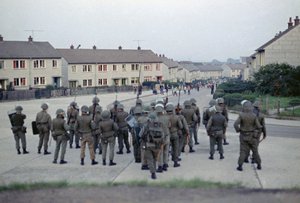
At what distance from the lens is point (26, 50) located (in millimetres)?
59500

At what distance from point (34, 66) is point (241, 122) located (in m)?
50.8

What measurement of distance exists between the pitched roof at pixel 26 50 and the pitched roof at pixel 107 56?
211 inches

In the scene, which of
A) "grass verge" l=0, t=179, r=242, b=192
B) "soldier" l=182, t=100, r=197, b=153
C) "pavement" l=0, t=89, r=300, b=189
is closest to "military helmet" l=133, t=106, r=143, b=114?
"pavement" l=0, t=89, r=300, b=189

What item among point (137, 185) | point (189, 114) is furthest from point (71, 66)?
point (137, 185)

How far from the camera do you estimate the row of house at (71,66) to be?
5666 centimetres

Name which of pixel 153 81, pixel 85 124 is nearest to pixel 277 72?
pixel 85 124

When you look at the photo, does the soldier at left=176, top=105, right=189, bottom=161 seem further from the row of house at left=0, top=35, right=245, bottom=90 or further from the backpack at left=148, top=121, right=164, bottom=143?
the row of house at left=0, top=35, right=245, bottom=90

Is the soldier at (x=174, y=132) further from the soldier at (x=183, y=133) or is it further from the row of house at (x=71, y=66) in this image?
the row of house at (x=71, y=66)

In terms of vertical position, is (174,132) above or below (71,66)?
below

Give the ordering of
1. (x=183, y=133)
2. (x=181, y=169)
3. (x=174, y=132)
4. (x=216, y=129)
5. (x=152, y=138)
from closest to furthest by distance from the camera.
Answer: (x=152, y=138), (x=181, y=169), (x=174, y=132), (x=216, y=129), (x=183, y=133)

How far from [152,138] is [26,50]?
51.7 meters

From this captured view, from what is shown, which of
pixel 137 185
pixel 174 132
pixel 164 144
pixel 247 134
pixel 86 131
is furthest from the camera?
pixel 86 131

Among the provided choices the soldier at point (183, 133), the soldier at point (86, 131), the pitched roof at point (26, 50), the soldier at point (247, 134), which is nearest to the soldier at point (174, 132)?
the soldier at point (183, 133)

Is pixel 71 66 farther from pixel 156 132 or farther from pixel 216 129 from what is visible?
pixel 156 132
